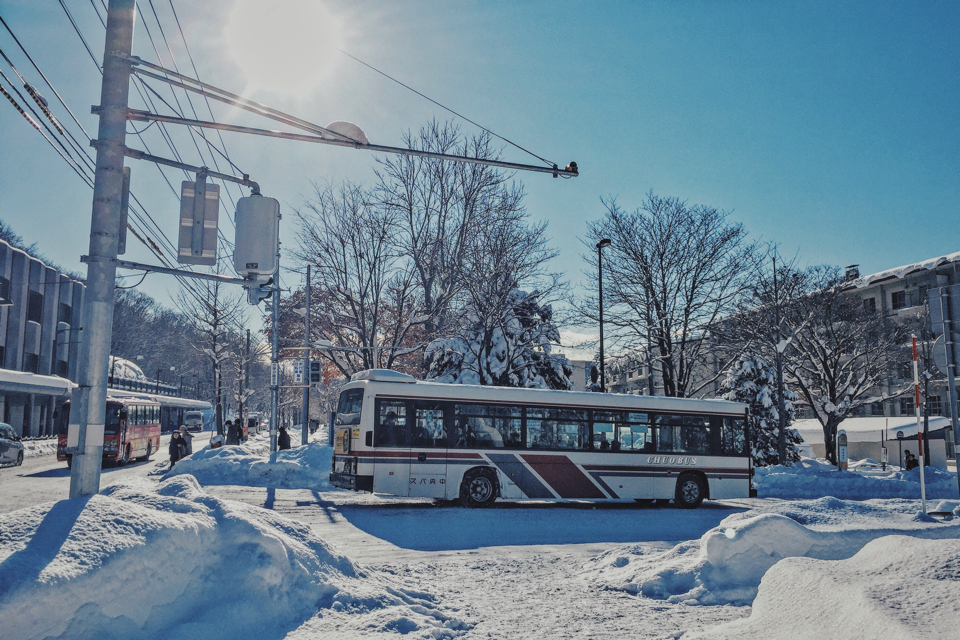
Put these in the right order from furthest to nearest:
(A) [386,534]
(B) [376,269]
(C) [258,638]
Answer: (B) [376,269] < (A) [386,534] < (C) [258,638]

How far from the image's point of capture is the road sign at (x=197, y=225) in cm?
838

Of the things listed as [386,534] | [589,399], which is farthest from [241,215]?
[589,399]

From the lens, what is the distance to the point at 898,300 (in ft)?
180

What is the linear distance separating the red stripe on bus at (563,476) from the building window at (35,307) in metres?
45.0

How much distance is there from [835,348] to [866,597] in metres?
36.7

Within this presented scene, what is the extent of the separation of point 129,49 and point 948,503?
49.6 ft

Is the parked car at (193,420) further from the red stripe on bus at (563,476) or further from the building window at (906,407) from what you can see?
the red stripe on bus at (563,476)

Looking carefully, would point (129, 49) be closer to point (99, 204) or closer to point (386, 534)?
point (99, 204)

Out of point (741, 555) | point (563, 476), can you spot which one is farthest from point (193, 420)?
point (741, 555)

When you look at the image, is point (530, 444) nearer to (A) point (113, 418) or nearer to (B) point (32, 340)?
(A) point (113, 418)

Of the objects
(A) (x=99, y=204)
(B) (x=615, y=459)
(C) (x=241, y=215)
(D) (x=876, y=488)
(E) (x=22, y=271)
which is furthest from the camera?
(E) (x=22, y=271)

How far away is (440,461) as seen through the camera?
1606 centimetres

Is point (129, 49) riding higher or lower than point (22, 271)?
lower

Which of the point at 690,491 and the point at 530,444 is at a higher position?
the point at 530,444
